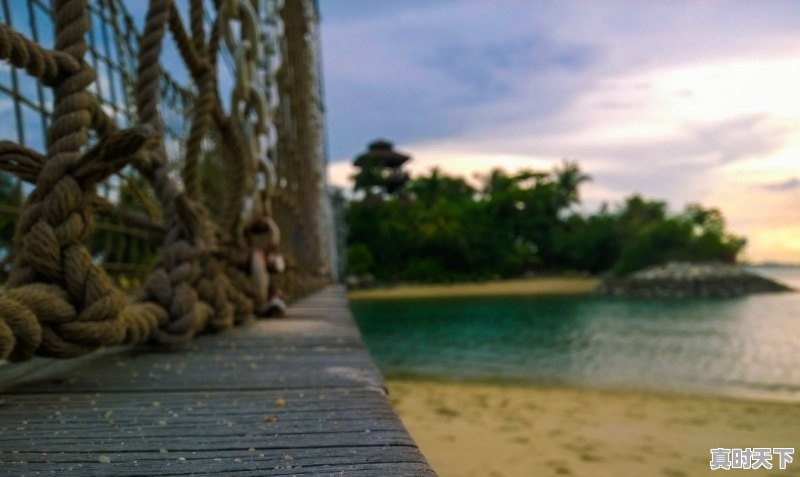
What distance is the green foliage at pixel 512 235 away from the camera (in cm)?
3466

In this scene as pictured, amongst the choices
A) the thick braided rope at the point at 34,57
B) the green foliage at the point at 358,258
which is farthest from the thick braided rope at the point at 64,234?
the green foliage at the point at 358,258

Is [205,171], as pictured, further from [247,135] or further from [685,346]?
[685,346]

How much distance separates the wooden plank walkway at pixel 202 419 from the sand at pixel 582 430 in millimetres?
3274

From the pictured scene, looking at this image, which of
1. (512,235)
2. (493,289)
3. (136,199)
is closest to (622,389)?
(136,199)

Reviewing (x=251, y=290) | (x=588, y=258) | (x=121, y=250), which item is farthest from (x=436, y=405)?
(x=588, y=258)

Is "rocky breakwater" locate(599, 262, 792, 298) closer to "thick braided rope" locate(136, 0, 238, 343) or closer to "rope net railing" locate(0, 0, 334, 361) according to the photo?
"rope net railing" locate(0, 0, 334, 361)

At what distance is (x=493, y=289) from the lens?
32.5 meters

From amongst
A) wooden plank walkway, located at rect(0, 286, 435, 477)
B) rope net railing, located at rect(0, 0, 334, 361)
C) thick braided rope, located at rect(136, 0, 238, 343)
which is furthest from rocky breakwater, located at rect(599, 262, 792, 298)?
wooden plank walkway, located at rect(0, 286, 435, 477)

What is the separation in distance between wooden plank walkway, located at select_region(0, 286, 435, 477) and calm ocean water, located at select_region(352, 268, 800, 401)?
7.77 m

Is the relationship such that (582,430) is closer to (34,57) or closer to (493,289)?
(34,57)

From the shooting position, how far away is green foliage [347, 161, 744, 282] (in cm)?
3466

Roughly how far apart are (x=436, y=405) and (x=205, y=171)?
10.9 ft

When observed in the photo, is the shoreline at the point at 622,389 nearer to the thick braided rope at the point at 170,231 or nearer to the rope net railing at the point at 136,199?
the rope net railing at the point at 136,199

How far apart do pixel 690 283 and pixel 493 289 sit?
342 inches
